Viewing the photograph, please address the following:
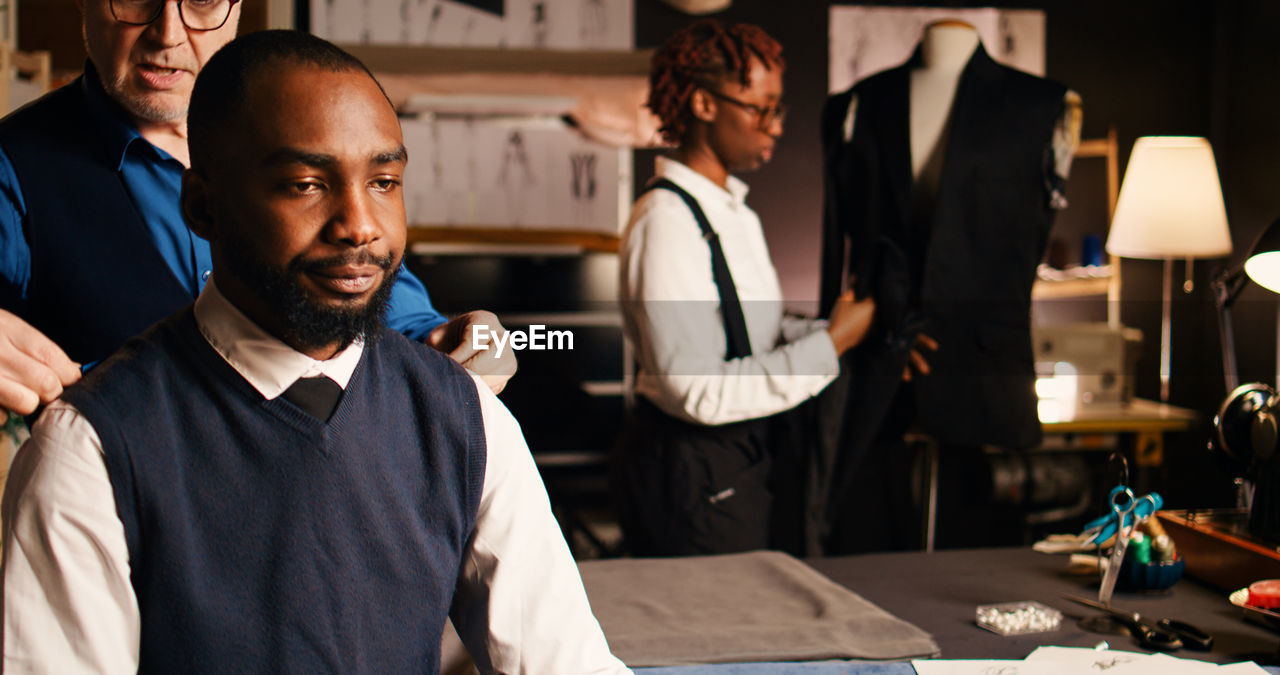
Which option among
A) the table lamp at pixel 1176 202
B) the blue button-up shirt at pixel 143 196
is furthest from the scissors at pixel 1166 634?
the table lamp at pixel 1176 202

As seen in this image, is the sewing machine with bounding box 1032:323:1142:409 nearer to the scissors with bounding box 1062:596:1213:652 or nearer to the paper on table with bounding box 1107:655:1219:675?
the scissors with bounding box 1062:596:1213:652

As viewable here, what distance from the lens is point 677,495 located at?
1.98 metres

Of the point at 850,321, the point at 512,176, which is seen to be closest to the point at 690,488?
the point at 850,321

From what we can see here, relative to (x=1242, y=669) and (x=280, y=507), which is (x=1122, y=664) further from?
(x=280, y=507)

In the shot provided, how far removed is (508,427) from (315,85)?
0.34 m

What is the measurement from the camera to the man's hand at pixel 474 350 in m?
1.06

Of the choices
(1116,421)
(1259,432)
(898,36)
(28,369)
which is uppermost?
(898,36)

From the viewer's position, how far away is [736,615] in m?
1.31

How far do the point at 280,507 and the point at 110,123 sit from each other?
616mm

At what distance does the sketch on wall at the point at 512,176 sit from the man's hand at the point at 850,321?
6.60 ft

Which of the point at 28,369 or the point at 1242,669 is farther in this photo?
the point at 1242,669

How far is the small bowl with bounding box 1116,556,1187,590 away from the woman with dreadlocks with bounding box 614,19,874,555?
75 centimetres

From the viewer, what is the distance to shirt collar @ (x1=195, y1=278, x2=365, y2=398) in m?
0.80

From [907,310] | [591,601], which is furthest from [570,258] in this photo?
[591,601]
